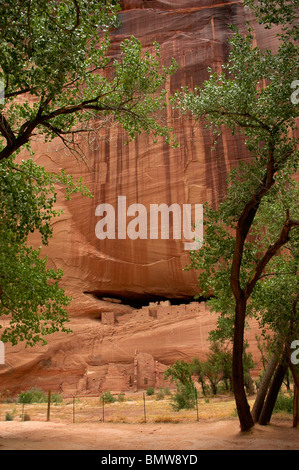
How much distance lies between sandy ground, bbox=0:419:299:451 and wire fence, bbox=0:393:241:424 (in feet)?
3.65

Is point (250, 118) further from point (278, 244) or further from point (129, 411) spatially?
point (129, 411)

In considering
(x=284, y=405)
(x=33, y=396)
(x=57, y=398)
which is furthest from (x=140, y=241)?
(x=284, y=405)

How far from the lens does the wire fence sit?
12.6 meters

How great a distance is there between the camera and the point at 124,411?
1477 cm

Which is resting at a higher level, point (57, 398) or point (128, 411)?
point (128, 411)

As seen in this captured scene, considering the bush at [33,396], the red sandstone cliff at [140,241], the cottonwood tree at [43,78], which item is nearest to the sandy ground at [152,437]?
the cottonwood tree at [43,78]

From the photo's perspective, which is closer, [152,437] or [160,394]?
[152,437]

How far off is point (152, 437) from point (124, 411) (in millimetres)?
6011

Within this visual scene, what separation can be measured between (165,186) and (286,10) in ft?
51.6

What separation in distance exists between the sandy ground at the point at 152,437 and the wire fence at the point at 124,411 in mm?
1113

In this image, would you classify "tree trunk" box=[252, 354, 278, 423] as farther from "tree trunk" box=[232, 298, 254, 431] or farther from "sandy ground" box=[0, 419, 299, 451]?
"tree trunk" box=[232, 298, 254, 431]

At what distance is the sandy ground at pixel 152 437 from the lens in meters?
7.75
